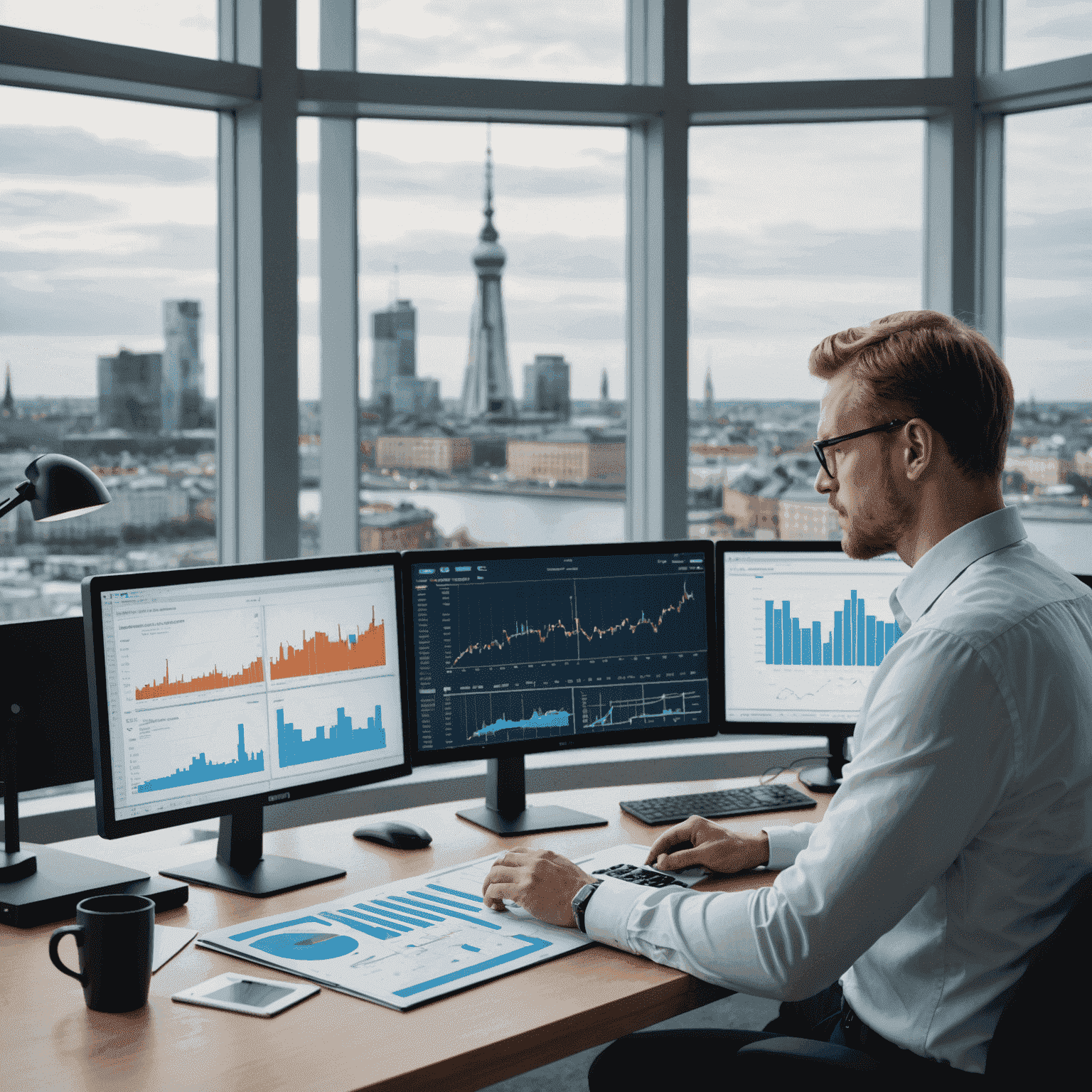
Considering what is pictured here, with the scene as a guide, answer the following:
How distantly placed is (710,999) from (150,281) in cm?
232

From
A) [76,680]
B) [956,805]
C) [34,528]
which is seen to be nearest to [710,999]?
[956,805]

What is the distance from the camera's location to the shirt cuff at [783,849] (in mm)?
1923

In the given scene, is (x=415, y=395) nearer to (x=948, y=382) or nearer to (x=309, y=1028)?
(x=948, y=382)

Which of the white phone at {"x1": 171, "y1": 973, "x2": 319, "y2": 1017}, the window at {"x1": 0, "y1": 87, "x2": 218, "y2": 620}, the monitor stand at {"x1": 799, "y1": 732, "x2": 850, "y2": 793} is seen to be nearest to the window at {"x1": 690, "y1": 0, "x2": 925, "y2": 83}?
the window at {"x1": 0, "y1": 87, "x2": 218, "y2": 620}

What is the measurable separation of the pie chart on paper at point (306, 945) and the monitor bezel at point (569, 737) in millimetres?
493

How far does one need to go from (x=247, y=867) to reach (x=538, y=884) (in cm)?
53

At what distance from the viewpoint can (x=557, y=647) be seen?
222cm

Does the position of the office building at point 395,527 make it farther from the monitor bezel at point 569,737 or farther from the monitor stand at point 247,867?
the monitor stand at point 247,867

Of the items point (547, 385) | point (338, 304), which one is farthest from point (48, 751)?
point (547, 385)

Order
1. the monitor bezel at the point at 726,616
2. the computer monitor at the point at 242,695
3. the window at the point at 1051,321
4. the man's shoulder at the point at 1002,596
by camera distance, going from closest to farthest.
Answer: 1. the man's shoulder at the point at 1002,596
2. the computer monitor at the point at 242,695
3. the monitor bezel at the point at 726,616
4. the window at the point at 1051,321

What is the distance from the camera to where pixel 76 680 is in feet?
6.08

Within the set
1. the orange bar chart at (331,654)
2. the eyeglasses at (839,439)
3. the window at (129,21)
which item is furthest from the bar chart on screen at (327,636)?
the window at (129,21)

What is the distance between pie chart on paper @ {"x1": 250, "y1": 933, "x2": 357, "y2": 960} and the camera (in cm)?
157

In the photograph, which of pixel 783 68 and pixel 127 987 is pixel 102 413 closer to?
→ pixel 127 987
